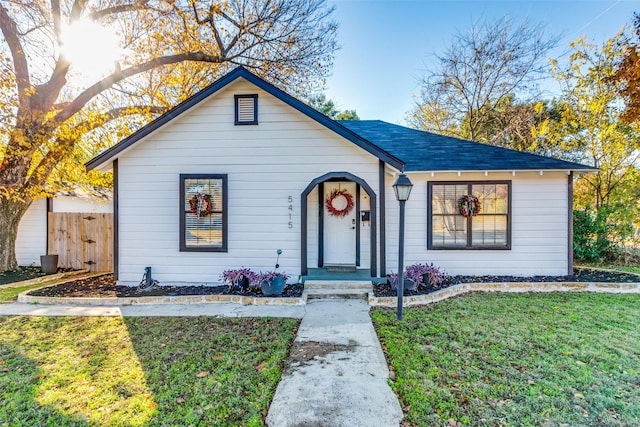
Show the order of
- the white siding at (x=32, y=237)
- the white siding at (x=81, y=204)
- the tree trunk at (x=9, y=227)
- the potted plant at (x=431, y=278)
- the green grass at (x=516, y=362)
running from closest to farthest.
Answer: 1. the green grass at (x=516, y=362)
2. the potted plant at (x=431, y=278)
3. the tree trunk at (x=9, y=227)
4. the white siding at (x=32, y=237)
5. the white siding at (x=81, y=204)

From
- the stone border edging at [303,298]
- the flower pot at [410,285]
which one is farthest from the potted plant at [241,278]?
the flower pot at [410,285]

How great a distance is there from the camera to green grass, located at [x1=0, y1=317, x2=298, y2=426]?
105 inches

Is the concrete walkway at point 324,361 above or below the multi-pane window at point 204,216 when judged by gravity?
below

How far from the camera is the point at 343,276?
685cm

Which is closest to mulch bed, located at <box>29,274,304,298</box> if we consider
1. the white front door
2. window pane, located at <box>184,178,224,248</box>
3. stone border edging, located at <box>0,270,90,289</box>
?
window pane, located at <box>184,178,224,248</box>

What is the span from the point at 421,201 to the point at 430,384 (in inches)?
202

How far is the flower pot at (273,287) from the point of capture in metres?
6.22

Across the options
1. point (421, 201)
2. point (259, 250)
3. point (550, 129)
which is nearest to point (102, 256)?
point (259, 250)

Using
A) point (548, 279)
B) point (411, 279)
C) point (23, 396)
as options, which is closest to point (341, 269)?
point (411, 279)

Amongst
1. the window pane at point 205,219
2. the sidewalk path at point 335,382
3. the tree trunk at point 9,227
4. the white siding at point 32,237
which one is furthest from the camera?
the white siding at point 32,237

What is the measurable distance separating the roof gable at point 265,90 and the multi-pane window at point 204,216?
1257 mm

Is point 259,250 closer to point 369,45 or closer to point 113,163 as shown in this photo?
point 113,163

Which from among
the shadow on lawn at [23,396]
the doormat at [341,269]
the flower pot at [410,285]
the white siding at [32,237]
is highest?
the white siding at [32,237]

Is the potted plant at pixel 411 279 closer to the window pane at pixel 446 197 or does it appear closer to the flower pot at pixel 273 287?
the window pane at pixel 446 197
